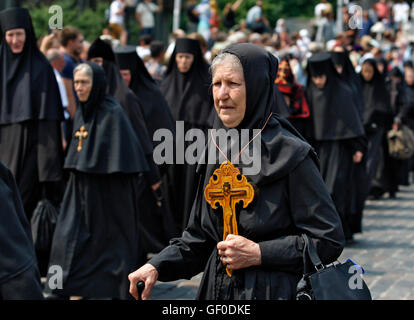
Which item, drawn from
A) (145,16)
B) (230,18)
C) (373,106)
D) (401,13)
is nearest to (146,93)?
(373,106)

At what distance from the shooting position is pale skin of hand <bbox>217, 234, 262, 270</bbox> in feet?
11.5

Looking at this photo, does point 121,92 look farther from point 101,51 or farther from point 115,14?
point 115,14

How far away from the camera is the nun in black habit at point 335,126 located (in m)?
10.4

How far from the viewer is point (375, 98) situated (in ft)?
44.8

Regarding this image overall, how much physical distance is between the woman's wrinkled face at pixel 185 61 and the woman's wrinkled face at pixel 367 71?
4.40 m

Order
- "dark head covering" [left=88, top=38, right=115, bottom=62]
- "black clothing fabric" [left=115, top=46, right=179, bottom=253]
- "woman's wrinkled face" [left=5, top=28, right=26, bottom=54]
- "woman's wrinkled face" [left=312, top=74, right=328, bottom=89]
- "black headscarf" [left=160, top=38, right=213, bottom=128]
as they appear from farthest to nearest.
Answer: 1. "woman's wrinkled face" [left=312, top=74, right=328, bottom=89]
2. "black headscarf" [left=160, top=38, right=213, bottom=128]
3. "black clothing fabric" [left=115, top=46, right=179, bottom=253]
4. "dark head covering" [left=88, top=38, right=115, bottom=62]
5. "woman's wrinkled face" [left=5, top=28, right=26, bottom=54]

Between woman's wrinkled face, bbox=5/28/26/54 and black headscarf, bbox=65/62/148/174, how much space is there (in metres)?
1.19

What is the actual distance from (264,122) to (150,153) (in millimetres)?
4428

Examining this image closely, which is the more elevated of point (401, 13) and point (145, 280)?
point (401, 13)

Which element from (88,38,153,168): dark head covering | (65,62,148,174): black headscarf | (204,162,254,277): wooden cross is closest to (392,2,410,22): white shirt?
(88,38,153,168): dark head covering

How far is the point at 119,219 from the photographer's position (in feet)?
24.1

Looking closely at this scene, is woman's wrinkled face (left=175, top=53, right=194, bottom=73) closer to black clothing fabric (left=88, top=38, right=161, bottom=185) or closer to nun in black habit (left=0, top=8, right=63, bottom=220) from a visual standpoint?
black clothing fabric (left=88, top=38, right=161, bottom=185)

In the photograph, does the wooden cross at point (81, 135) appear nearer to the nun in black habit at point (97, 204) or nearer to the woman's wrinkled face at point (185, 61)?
the nun in black habit at point (97, 204)
